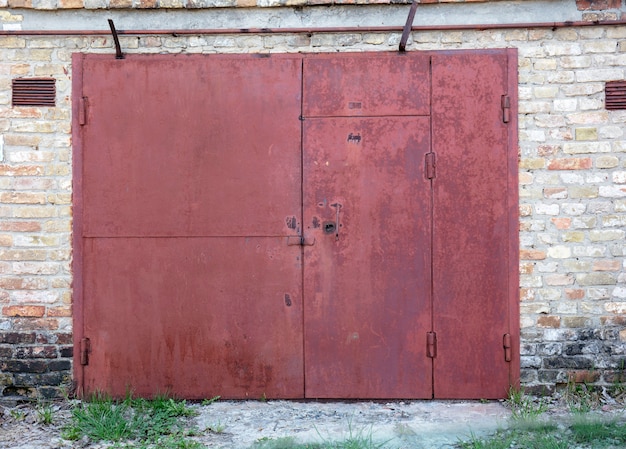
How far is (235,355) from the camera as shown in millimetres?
4160

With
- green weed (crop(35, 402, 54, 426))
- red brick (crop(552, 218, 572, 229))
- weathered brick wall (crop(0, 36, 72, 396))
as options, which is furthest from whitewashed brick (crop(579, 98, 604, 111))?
green weed (crop(35, 402, 54, 426))

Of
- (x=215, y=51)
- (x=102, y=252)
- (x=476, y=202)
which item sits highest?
(x=215, y=51)

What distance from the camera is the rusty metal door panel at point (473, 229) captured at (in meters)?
4.11

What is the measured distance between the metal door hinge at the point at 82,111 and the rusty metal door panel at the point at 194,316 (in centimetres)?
83

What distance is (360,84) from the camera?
415 centimetres

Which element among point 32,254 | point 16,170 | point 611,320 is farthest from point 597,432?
point 16,170

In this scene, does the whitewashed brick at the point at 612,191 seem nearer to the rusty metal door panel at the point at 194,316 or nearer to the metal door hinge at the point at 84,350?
the rusty metal door panel at the point at 194,316

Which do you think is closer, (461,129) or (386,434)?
(386,434)

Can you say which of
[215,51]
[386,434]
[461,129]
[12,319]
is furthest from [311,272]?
[12,319]

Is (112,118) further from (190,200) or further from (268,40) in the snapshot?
(268,40)

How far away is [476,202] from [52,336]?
Result: 306 centimetres

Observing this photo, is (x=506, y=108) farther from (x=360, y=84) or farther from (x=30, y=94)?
(x=30, y=94)

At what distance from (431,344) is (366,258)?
731mm

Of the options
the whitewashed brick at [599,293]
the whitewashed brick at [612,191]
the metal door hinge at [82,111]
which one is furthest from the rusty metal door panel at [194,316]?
the whitewashed brick at [612,191]
